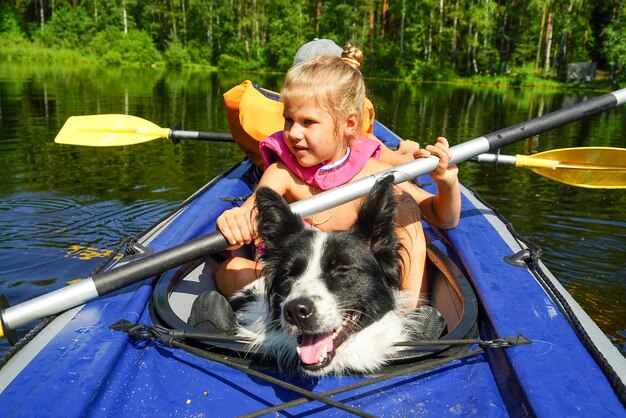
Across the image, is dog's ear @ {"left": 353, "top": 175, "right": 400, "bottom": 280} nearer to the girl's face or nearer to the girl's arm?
the girl's arm

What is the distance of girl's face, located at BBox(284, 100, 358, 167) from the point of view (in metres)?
2.52

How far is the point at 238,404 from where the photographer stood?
70.5 inches

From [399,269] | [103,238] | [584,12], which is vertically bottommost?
[103,238]

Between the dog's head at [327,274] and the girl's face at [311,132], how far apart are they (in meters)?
0.66

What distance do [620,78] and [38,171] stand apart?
3184 cm

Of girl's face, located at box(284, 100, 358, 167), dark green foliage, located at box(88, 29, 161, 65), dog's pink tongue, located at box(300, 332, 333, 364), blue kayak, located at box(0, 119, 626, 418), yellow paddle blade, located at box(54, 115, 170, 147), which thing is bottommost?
blue kayak, located at box(0, 119, 626, 418)

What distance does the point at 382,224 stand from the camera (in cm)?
192

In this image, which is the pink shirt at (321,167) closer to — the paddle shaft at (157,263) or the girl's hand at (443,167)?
the paddle shaft at (157,263)

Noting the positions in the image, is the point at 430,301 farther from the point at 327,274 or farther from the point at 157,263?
the point at 157,263

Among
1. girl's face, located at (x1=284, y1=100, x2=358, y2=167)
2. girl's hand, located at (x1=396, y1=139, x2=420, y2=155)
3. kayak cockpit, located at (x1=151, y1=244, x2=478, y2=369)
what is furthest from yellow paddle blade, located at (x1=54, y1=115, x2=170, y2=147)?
girl's face, located at (x1=284, y1=100, x2=358, y2=167)

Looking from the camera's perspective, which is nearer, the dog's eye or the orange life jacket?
the dog's eye

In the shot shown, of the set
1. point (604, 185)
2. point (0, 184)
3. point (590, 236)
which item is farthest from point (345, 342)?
point (0, 184)

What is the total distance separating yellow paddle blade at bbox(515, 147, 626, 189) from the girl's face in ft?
7.16

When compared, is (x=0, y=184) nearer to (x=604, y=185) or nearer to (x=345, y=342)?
(x=345, y=342)
